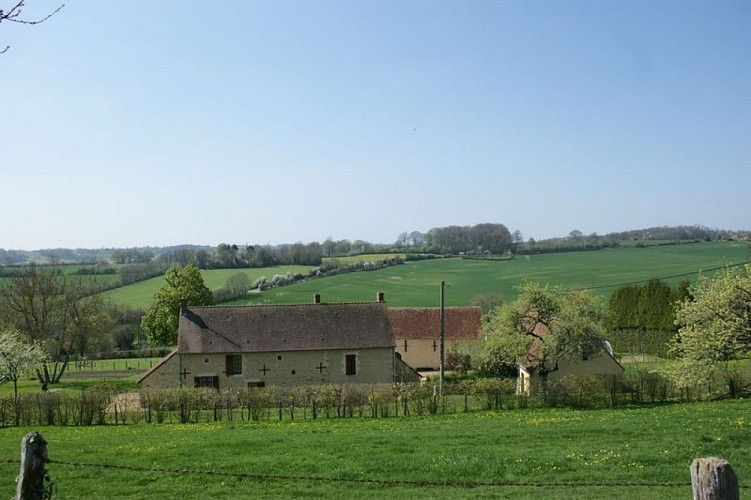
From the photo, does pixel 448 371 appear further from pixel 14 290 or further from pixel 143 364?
pixel 14 290

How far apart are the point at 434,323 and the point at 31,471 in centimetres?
4257

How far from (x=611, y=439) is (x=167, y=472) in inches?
435

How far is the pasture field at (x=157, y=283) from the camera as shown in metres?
78.1

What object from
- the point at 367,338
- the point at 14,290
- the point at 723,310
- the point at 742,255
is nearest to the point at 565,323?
the point at 723,310

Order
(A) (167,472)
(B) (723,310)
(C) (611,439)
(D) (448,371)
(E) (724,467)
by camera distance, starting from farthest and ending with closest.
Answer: (D) (448,371) < (B) (723,310) < (C) (611,439) < (A) (167,472) < (E) (724,467)

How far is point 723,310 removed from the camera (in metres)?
24.2

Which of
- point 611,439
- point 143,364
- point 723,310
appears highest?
point 723,310

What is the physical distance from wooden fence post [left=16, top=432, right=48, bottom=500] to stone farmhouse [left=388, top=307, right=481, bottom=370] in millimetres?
40637

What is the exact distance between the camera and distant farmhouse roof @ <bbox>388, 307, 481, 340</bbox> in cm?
4669

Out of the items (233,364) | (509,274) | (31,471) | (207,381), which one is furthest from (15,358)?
(509,274)

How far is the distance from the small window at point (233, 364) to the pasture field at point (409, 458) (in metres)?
12.9

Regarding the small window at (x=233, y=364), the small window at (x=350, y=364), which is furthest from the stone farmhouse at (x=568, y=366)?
the small window at (x=233, y=364)

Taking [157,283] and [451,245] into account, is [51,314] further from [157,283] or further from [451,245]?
[451,245]

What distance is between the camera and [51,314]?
46406 mm
